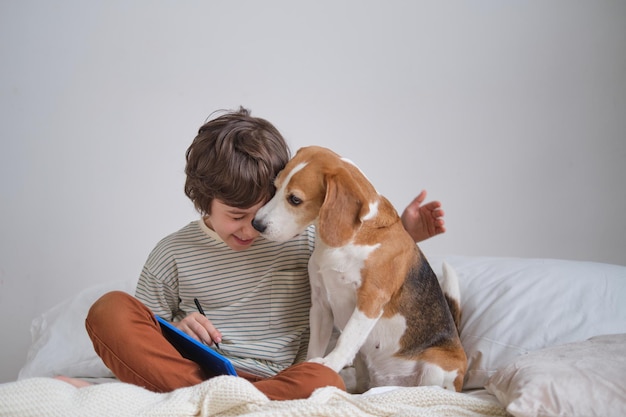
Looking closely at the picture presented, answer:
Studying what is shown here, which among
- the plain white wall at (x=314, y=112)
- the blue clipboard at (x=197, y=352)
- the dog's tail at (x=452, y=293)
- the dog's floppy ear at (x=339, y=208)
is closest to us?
the blue clipboard at (x=197, y=352)

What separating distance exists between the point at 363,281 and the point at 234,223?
45 centimetres

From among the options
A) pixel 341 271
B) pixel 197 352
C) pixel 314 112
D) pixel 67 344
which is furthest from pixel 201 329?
pixel 314 112

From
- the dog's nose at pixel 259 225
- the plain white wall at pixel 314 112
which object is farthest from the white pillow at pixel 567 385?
the plain white wall at pixel 314 112

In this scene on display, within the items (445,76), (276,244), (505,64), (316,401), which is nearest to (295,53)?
(445,76)

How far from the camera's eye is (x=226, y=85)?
115 inches

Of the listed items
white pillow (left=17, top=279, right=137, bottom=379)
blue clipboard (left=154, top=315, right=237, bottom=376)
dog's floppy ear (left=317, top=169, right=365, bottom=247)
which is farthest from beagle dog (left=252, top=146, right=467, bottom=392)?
white pillow (left=17, top=279, right=137, bottom=379)

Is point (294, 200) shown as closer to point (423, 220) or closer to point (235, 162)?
point (235, 162)

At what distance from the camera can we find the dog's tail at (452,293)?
6.97ft

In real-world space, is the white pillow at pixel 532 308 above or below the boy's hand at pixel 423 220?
below

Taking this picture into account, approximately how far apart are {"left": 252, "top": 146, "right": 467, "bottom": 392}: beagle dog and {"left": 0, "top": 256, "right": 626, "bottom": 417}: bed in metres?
0.17

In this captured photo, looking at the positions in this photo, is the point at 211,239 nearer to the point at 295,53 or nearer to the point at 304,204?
the point at 304,204

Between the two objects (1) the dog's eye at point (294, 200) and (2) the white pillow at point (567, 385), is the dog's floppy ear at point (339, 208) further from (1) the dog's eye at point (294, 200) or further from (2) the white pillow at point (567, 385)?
(2) the white pillow at point (567, 385)

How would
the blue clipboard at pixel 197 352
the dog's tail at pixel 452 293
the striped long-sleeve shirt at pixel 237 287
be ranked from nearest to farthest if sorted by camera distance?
the blue clipboard at pixel 197 352 → the striped long-sleeve shirt at pixel 237 287 → the dog's tail at pixel 452 293

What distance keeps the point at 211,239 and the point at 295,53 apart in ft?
4.20
